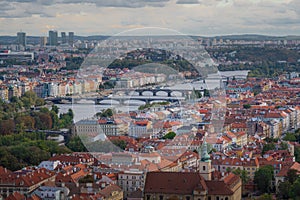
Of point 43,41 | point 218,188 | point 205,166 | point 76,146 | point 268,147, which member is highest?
point 205,166

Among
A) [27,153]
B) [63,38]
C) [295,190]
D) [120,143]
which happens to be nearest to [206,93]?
[120,143]

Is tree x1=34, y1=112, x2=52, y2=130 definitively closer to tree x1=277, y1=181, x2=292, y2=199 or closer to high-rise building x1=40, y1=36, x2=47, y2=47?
tree x1=277, y1=181, x2=292, y2=199

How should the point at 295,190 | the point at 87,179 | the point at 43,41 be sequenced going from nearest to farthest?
1. the point at 295,190
2. the point at 87,179
3. the point at 43,41

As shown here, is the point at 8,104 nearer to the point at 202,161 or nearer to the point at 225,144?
the point at 225,144

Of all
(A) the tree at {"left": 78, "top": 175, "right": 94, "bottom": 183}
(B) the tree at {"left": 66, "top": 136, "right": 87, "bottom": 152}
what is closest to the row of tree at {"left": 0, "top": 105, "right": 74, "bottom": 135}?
(B) the tree at {"left": 66, "top": 136, "right": 87, "bottom": 152}

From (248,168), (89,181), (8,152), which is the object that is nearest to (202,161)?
(89,181)

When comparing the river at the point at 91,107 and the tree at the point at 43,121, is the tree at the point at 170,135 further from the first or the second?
the tree at the point at 43,121

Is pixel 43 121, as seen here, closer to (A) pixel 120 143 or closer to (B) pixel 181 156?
(A) pixel 120 143

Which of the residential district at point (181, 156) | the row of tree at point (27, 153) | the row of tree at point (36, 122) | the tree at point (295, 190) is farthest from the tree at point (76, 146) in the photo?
the tree at point (295, 190)
